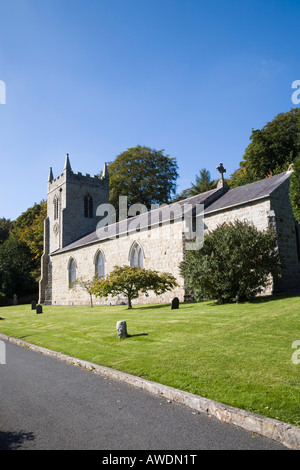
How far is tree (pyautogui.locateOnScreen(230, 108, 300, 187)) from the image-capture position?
34.9 meters

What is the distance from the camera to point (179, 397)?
500cm

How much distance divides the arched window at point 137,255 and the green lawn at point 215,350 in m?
10.6

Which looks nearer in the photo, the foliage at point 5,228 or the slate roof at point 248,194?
the slate roof at point 248,194

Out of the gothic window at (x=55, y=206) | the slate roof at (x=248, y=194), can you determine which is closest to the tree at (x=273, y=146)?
the slate roof at (x=248, y=194)

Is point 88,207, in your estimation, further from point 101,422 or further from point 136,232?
point 101,422

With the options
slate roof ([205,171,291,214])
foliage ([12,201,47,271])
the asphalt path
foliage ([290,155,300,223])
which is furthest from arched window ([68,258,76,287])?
the asphalt path

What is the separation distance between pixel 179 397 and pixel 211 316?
699 cm

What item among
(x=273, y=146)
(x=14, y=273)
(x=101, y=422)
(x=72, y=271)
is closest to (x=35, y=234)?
(x=14, y=273)

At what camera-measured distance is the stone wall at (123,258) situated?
20500mm

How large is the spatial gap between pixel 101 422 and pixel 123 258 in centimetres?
2094

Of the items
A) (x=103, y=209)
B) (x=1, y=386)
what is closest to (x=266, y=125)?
(x=103, y=209)

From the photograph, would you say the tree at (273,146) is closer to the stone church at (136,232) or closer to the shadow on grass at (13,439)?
the stone church at (136,232)

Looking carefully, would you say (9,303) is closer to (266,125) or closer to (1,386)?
(266,125)

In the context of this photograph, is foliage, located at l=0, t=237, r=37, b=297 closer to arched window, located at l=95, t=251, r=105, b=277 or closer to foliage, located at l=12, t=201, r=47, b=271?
foliage, located at l=12, t=201, r=47, b=271
